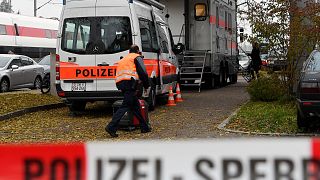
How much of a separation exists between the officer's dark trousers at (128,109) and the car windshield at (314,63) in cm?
313

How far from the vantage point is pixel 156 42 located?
14.5 metres

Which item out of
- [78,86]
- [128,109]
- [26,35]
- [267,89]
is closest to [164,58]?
[267,89]

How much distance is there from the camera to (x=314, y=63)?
9.98 m

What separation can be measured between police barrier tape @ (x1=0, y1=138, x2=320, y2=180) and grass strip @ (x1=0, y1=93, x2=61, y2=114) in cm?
964

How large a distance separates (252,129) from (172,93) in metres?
5.72

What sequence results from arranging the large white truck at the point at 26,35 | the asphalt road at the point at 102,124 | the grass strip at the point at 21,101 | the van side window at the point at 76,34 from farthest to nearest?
the large white truck at the point at 26,35, the grass strip at the point at 21,101, the van side window at the point at 76,34, the asphalt road at the point at 102,124

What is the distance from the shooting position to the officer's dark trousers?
9.92 meters

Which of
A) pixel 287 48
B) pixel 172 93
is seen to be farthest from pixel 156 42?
pixel 287 48

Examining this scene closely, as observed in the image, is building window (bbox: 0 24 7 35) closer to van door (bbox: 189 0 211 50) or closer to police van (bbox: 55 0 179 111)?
van door (bbox: 189 0 211 50)

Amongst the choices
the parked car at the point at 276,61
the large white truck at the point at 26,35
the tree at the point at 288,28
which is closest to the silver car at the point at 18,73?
the large white truck at the point at 26,35

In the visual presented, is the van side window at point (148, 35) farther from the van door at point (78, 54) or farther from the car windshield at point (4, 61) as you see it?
the car windshield at point (4, 61)

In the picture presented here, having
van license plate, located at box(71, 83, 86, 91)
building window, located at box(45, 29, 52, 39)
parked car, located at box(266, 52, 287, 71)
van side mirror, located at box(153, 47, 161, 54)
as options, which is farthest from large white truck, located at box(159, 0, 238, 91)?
building window, located at box(45, 29, 52, 39)

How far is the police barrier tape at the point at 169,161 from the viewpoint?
4.04 metres

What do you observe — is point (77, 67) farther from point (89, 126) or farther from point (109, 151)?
point (109, 151)
